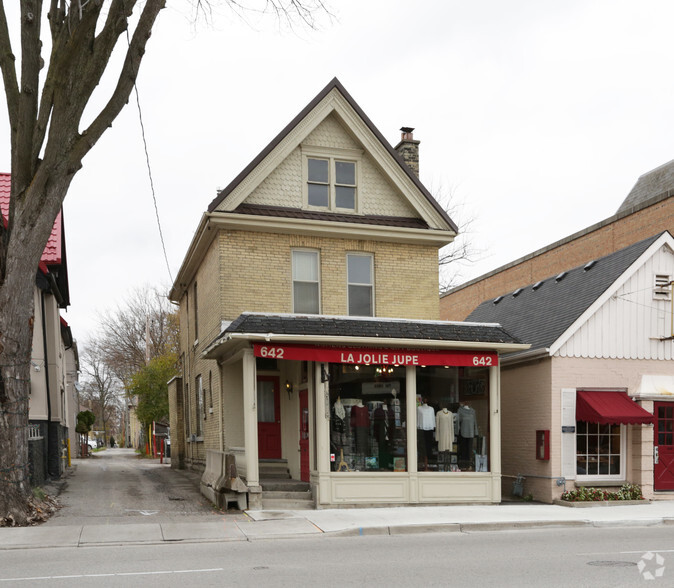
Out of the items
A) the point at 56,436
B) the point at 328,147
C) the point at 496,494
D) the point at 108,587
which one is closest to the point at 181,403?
the point at 56,436

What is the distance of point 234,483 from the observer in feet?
46.7

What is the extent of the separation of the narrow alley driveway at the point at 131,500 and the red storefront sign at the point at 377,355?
134 inches

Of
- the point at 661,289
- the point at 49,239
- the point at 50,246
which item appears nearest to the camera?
the point at 661,289

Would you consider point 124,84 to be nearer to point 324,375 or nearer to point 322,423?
point 324,375

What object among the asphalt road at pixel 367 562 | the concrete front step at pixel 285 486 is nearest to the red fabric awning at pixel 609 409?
the asphalt road at pixel 367 562

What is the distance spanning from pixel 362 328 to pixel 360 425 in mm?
2112

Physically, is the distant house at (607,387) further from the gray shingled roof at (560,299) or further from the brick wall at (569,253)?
the brick wall at (569,253)

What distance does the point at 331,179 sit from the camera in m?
18.5

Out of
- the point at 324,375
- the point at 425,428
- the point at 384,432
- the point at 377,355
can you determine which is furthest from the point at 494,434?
the point at 324,375

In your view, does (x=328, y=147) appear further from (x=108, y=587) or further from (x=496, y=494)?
(x=108, y=587)

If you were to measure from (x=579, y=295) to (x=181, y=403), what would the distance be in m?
14.6

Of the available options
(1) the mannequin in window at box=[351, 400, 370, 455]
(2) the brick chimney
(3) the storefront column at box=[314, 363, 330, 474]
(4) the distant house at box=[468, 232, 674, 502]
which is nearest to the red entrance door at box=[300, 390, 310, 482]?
(3) the storefront column at box=[314, 363, 330, 474]

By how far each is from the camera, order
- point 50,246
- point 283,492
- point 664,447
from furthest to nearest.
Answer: point 50,246, point 664,447, point 283,492

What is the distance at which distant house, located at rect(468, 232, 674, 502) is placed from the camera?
1659 cm
